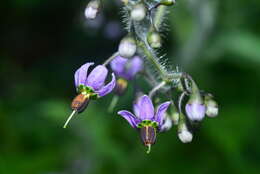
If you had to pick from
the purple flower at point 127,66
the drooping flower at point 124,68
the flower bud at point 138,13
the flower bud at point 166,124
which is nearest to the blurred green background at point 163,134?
the drooping flower at point 124,68

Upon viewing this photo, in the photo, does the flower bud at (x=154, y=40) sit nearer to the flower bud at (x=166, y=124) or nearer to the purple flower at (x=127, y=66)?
the flower bud at (x=166, y=124)

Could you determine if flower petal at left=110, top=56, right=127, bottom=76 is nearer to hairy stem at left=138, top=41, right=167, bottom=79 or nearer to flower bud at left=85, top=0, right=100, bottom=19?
hairy stem at left=138, top=41, right=167, bottom=79

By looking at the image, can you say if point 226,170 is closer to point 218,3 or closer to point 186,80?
point 218,3

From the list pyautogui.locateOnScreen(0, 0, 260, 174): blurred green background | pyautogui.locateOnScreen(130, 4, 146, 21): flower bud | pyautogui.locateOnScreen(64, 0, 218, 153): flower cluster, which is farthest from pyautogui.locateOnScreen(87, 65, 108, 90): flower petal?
pyautogui.locateOnScreen(0, 0, 260, 174): blurred green background

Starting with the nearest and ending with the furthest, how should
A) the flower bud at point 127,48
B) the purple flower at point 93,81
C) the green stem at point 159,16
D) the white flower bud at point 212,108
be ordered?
the flower bud at point 127,48 < the white flower bud at point 212,108 < the purple flower at point 93,81 < the green stem at point 159,16

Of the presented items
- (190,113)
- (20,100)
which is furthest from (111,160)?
(190,113)

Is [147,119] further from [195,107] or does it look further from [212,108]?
[212,108]
